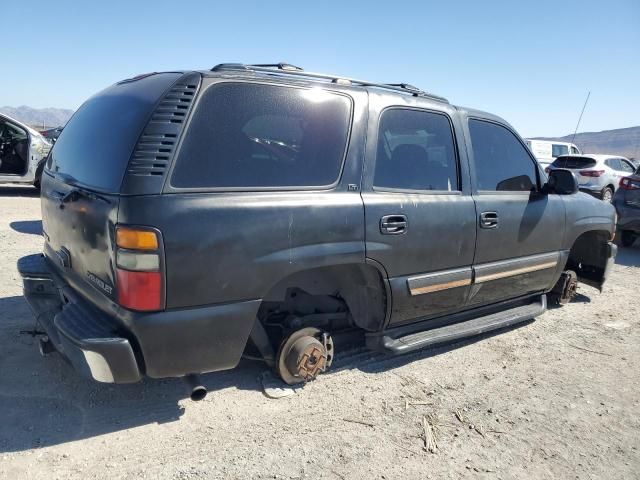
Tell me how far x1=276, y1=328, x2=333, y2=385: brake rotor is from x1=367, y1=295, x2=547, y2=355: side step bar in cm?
47

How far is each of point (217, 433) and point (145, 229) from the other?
1.21 m

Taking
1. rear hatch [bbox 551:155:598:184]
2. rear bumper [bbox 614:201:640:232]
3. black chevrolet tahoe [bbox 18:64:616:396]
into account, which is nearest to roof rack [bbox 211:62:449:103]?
black chevrolet tahoe [bbox 18:64:616:396]

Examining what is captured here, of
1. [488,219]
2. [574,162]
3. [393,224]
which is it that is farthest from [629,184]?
[574,162]

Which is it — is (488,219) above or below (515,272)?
above

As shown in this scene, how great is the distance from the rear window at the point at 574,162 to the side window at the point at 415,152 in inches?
510

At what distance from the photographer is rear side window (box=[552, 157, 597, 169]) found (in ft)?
48.0

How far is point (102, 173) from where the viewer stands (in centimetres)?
248

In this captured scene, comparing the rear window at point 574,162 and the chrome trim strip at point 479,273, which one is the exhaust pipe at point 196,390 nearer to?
the chrome trim strip at point 479,273

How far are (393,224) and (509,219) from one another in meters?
1.28

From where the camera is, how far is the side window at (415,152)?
10.3ft

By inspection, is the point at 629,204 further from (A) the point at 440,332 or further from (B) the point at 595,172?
(B) the point at 595,172

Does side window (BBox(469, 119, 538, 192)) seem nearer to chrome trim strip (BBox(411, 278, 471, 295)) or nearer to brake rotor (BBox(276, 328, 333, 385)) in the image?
chrome trim strip (BBox(411, 278, 471, 295))

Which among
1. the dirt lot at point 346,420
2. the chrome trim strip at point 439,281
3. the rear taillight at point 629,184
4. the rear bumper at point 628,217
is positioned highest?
the rear taillight at point 629,184

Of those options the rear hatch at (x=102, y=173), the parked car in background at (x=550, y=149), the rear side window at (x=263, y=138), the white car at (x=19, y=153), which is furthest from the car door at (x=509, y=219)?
the parked car in background at (x=550, y=149)
